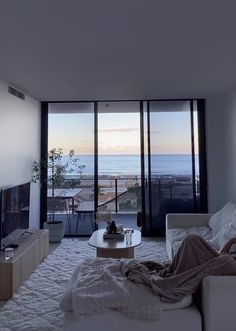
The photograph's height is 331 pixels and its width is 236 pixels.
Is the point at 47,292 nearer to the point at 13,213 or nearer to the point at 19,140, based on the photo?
the point at 13,213

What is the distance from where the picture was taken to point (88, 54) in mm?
3121

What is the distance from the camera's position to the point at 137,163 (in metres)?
5.66

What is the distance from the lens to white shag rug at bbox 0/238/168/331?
249 cm

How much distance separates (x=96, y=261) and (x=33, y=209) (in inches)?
110

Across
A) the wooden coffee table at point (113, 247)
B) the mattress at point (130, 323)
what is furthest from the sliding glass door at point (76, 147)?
the mattress at point (130, 323)

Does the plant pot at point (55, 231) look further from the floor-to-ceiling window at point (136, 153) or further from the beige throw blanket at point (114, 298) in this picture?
the beige throw blanket at point (114, 298)

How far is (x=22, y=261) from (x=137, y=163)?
299 cm

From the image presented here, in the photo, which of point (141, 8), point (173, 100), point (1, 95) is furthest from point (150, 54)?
point (173, 100)

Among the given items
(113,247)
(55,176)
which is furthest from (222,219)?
(55,176)

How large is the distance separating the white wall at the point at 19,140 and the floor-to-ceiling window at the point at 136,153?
369 mm

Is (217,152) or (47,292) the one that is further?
(217,152)

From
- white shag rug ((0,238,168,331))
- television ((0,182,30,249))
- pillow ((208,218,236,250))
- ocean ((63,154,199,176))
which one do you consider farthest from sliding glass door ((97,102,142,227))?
pillow ((208,218,236,250))

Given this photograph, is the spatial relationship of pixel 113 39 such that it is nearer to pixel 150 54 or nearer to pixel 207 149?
pixel 150 54

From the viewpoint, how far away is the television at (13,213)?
3.35 metres
